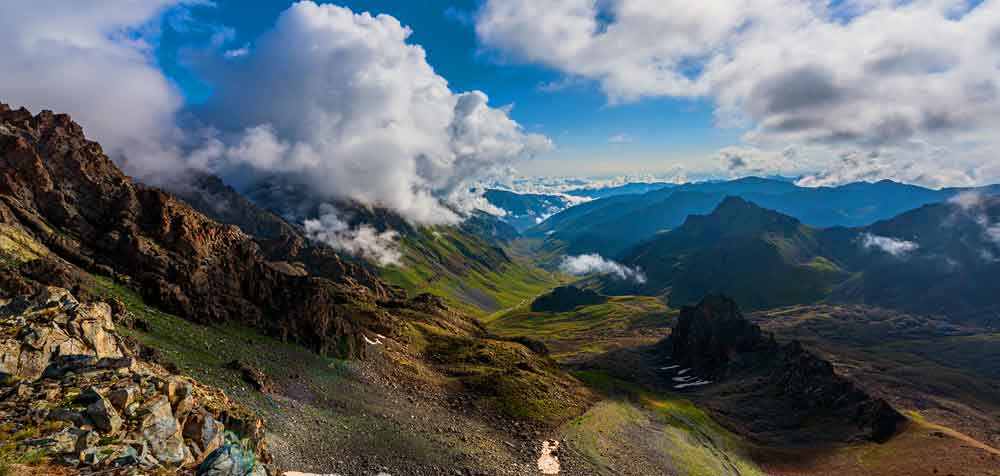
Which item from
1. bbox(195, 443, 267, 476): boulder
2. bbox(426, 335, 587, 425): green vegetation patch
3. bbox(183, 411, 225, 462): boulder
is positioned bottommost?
bbox(426, 335, 587, 425): green vegetation patch

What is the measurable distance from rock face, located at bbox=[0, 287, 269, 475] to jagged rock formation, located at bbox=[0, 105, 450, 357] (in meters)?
34.8

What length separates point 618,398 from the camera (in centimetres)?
Result: 11275

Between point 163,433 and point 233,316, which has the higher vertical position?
point 233,316

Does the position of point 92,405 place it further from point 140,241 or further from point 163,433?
point 140,241

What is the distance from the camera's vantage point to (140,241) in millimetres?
75750

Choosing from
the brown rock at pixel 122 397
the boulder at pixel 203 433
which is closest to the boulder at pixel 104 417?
the brown rock at pixel 122 397

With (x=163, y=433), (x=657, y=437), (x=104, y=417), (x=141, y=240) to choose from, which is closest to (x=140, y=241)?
(x=141, y=240)

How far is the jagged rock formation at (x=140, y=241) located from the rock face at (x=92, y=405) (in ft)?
114

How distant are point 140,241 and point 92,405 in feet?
199

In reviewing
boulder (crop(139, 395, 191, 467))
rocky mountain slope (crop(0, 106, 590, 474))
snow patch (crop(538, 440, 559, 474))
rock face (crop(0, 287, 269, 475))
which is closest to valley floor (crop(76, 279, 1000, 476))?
rocky mountain slope (crop(0, 106, 590, 474))

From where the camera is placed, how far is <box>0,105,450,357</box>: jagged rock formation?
2778 inches

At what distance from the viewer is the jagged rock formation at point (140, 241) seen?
232 feet

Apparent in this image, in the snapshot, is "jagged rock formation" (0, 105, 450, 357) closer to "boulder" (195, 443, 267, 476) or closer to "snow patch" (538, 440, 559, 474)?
"snow patch" (538, 440, 559, 474)

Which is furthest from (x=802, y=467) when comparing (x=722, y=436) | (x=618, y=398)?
(x=618, y=398)
